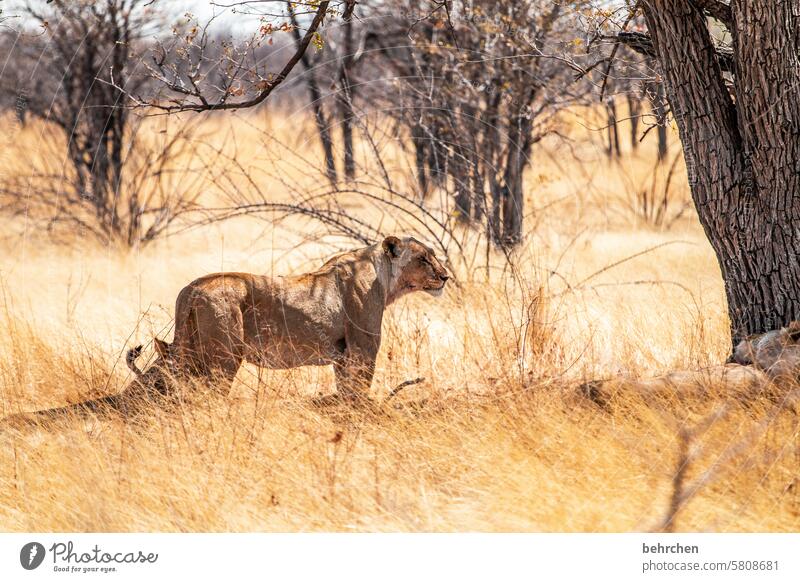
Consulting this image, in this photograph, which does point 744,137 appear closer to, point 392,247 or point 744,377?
point 744,377

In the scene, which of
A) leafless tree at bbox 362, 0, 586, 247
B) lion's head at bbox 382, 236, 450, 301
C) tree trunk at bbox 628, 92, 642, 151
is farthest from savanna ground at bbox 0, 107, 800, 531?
leafless tree at bbox 362, 0, 586, 247

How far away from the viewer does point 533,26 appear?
1108 centimetres

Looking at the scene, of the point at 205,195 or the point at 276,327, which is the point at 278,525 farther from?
the point at 205,195

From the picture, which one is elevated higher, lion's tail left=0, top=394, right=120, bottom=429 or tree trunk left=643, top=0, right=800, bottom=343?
tree trunk left=643, top=0, right=800, bottom=343

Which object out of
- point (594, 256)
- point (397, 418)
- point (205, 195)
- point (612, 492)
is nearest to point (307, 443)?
point (397, 418)

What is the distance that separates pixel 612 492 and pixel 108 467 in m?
2.41

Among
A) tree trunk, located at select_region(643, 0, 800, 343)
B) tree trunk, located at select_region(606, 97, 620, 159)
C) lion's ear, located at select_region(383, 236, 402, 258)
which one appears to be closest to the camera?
tree trunk, located at select_region(643, 0, 800, 343)
